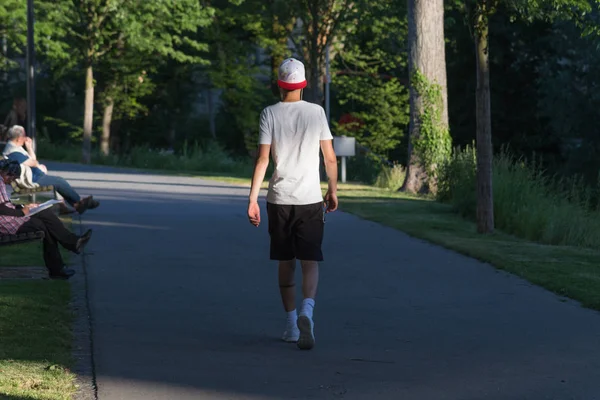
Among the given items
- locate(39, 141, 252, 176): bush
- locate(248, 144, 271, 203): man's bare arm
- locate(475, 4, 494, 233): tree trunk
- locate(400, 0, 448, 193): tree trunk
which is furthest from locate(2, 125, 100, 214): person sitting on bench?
locate(39, 141, 252, 176): bush

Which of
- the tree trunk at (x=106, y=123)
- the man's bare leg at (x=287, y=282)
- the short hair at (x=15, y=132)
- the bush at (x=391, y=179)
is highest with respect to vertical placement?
the tree trunk at (x=106, y=123)

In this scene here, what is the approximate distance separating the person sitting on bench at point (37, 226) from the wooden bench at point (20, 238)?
4 centimetres

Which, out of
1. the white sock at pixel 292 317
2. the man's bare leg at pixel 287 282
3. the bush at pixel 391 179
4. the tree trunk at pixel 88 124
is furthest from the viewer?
the tree trunk at pixel 88 124

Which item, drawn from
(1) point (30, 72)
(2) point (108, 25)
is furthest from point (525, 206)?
(2) point (108, 25)

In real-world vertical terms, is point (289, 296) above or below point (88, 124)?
below

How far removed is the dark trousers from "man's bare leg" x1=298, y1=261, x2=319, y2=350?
371 centimetres

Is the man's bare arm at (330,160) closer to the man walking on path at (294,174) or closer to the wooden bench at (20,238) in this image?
the man walking on path at (294,174)

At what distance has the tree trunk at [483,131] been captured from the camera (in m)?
17.3

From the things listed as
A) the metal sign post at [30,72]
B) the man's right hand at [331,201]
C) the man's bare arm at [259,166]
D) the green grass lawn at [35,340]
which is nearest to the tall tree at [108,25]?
the metal sign post at [30,72]

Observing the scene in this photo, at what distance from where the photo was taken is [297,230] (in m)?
9.06

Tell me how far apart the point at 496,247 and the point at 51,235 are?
534 centimetres

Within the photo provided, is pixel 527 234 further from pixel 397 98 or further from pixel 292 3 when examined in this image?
pixel 397 98

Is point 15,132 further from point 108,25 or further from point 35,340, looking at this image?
point 108,25

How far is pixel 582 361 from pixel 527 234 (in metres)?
10.0
